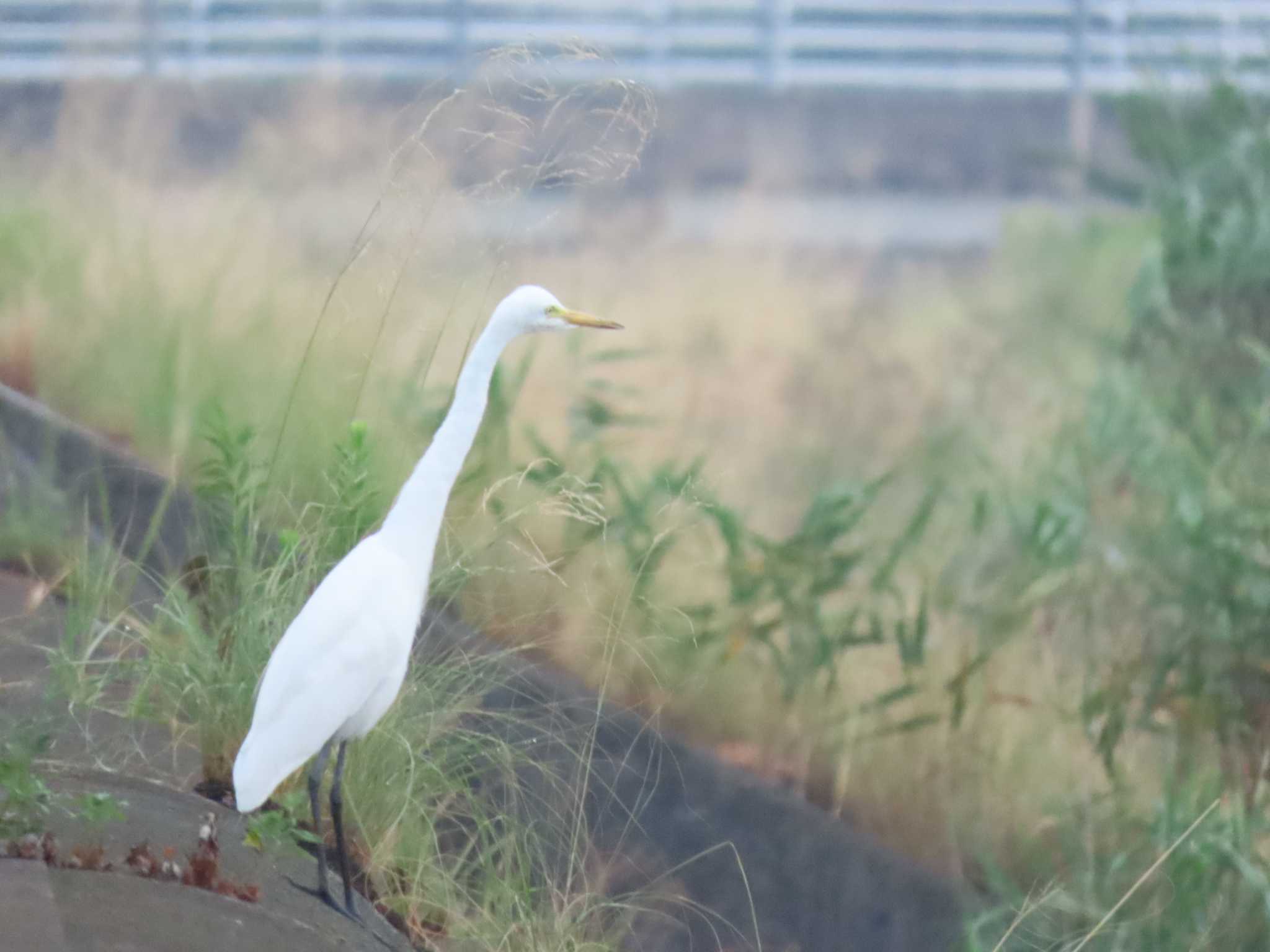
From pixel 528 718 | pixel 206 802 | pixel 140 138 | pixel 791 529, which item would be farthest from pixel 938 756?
pixel 140 138

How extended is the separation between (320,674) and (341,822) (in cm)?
14

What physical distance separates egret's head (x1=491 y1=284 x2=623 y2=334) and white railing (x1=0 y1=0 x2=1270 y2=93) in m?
1.03

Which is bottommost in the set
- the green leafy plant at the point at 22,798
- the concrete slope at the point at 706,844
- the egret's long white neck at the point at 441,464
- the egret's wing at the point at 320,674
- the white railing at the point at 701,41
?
the concrete slope at the point at 706,844

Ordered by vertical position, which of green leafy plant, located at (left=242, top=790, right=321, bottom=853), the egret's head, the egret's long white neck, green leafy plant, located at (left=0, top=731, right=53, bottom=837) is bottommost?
green leafy plant, located at (left=242, top=790, right=321, bottom=853)

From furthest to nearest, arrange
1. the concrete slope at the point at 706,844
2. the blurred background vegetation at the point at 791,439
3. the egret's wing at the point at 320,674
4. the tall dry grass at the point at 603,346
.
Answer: the tall dry grass at the point at 603,346, the blurred background vegetation at the point at 791,439, the concrete slope at the point at 706,844, the egret's wing at the point at 320,674

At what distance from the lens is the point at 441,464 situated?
1.04 meters

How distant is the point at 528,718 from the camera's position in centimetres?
147

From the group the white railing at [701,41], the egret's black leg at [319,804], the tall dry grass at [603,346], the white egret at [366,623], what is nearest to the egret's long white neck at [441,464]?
the white egret at [366,623]

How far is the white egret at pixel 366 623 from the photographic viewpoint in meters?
1.01

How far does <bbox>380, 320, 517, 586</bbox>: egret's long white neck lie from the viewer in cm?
103

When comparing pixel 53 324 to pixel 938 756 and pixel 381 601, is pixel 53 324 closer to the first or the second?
pixel 381 601

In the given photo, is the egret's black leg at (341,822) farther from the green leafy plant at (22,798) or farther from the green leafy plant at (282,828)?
the green leafy plant at (22,798)

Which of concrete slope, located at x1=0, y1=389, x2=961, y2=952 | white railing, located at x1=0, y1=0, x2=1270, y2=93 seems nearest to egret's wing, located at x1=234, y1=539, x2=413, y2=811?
concrete slope, located at x1=0, y1=389, x2=961, y2=952

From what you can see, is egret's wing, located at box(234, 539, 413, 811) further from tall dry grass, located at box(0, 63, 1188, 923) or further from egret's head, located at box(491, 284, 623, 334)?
tall dry grass, located at box(0, 63, 1188, 923)
